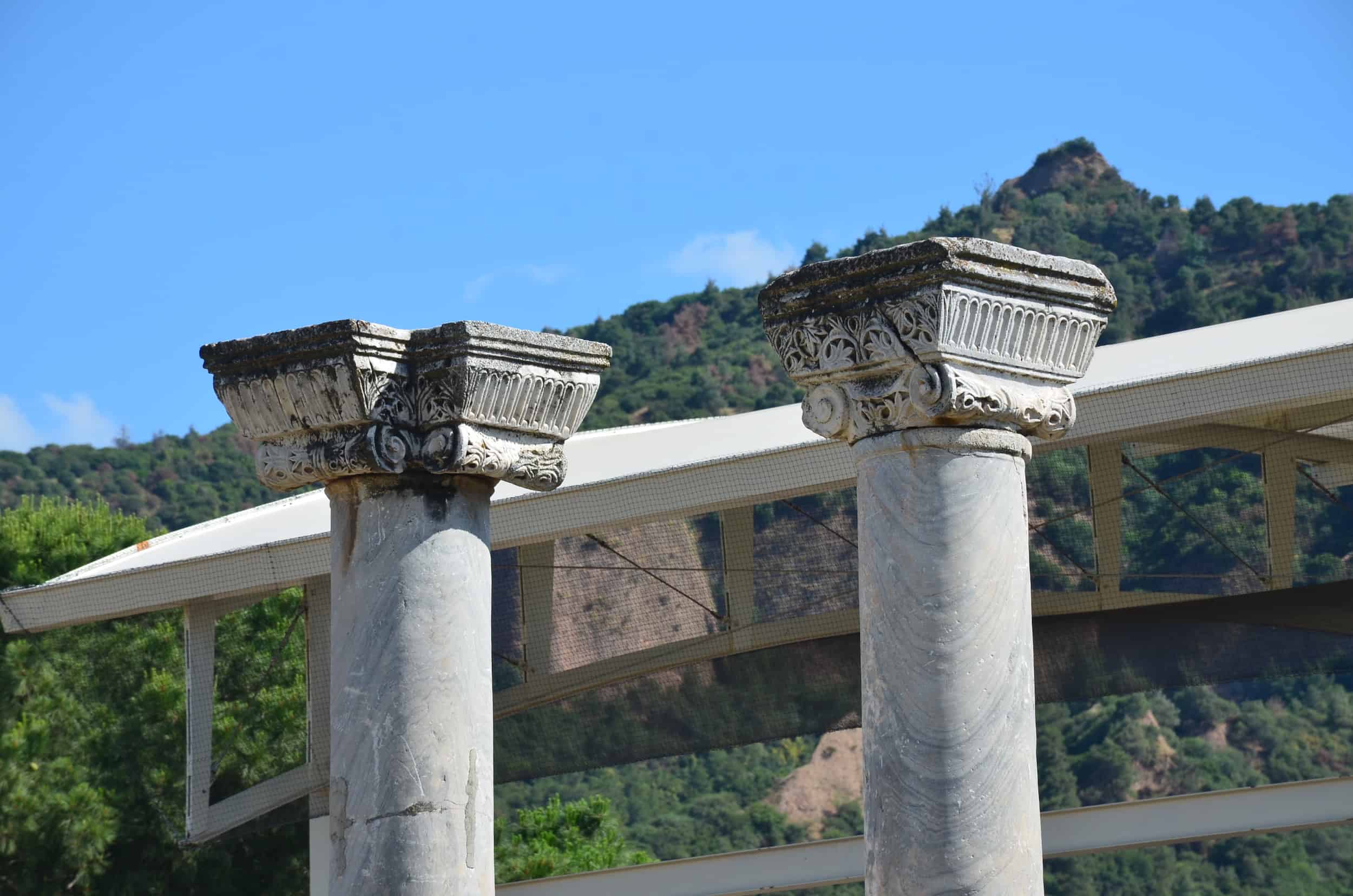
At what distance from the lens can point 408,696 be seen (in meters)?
6.36

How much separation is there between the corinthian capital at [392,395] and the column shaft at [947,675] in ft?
5.68

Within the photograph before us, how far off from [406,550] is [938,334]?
2258 mm

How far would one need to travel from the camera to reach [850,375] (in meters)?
5.59

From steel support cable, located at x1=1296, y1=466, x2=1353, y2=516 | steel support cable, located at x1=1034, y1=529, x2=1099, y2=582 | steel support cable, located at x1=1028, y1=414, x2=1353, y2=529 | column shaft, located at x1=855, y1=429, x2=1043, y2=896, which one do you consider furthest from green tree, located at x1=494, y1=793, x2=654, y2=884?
column shaft, located at x1=855, y1=429, x2=1043, y2=896

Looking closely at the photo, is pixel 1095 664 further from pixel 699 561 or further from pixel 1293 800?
pixel 699 561

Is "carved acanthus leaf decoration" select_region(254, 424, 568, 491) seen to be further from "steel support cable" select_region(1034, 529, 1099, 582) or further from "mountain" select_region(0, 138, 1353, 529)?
"mountain" select_region(0, 138, 1353, 529)

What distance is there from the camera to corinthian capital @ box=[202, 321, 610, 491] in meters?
6.43

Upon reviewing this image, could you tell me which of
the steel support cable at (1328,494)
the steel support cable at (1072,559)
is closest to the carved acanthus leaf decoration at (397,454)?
the steel support cable at (1072,559)

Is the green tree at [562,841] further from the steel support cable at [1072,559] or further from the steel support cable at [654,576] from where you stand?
the steel support cable at [1072,559]

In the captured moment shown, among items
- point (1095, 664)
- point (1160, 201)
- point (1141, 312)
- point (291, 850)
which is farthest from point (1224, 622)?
point (1160, 201)

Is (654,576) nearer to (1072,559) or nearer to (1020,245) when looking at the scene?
(1072,559)

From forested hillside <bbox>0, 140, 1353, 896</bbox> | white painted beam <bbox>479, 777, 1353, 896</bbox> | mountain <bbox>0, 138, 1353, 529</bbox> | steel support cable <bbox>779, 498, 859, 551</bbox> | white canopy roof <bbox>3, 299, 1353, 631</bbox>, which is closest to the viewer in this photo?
white canopy roof <bbox>3, 299, 1353, 631</bbox>

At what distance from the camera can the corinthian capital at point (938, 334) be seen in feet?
17.6

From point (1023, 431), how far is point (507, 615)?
10832 mm
